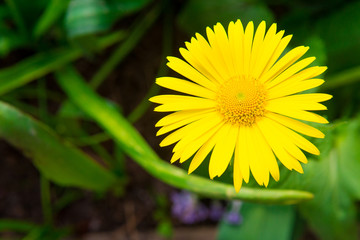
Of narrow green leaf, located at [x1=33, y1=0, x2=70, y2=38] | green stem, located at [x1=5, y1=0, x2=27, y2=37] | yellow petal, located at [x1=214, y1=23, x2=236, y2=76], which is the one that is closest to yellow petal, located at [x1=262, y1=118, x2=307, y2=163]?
yellow petal, located at [x1=214, y1=23, x2=236, y2=76]

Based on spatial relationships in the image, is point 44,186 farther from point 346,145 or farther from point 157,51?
point 346,145

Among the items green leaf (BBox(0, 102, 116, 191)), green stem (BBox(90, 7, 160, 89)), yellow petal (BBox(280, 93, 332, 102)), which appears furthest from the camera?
green stem (BBox(90, 7, 160, 89))

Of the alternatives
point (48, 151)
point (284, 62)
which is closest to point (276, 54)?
point (284, 62)

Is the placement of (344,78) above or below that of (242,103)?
above

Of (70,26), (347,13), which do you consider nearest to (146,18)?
(70,26)

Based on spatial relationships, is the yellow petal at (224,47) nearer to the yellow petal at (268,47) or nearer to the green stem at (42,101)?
the yellow petal at (268,47)

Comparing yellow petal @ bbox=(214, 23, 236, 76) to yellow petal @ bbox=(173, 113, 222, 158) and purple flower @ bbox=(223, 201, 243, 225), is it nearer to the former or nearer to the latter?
yellow petal @ bbox=(173, 113, 222, 158)

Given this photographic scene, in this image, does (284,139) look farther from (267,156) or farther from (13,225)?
(13,225)
